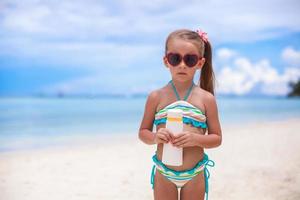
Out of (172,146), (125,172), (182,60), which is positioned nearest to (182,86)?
(182,60)

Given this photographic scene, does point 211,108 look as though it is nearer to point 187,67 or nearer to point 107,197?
point 187,67

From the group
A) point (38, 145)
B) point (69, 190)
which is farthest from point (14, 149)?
point (69, 190)

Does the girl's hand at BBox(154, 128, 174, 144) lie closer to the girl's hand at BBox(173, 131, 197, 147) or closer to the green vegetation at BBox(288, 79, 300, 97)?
the girl's hand at BBox(173, 131, 197, 147)

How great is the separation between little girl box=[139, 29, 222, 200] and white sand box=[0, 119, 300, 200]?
71.3 inches

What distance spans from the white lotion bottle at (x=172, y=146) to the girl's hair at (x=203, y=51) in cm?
43

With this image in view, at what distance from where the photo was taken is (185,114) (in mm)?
2297

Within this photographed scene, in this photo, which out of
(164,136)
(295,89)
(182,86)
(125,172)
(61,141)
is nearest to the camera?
(164,136)

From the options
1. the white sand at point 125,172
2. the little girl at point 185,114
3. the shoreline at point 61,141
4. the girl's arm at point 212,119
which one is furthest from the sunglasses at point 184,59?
the shoreline at point 61,141

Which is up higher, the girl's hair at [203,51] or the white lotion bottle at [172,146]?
the girl's hair at [203,51]

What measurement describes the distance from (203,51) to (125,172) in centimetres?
321

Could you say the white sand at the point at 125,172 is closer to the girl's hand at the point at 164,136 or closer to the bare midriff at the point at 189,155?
the bare midriff at the point at 189,155

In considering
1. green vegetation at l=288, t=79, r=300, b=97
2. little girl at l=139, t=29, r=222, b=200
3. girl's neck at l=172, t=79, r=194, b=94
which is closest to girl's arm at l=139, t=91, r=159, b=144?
little girl at l=139, t=29, r=222, b=200

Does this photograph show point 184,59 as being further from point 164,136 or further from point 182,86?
point 164,136

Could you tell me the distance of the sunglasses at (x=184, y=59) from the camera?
2295 mm
